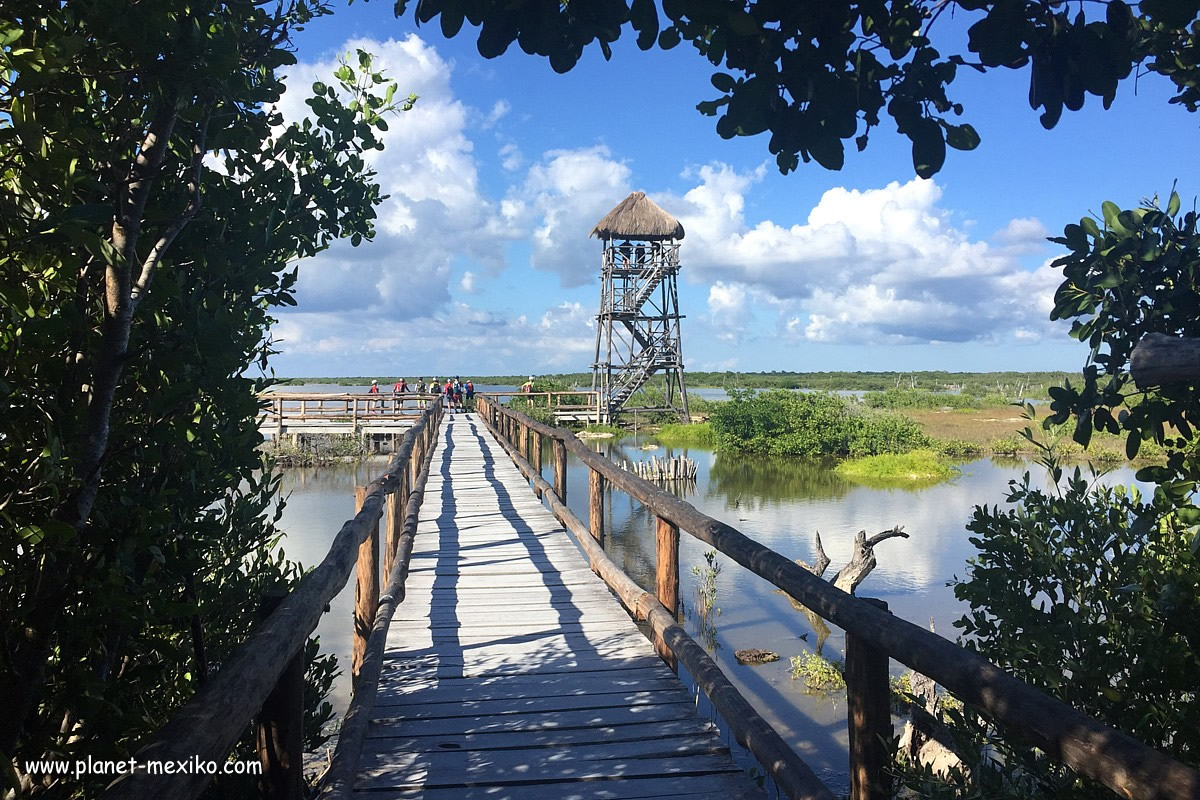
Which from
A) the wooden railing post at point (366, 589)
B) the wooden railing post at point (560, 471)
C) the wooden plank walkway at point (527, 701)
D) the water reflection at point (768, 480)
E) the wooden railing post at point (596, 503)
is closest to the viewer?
the wooden plank walkway at point (527, 701)

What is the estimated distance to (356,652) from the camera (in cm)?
471

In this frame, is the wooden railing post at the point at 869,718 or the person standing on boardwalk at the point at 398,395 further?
the person standing on boardwalk at the point at 398,395

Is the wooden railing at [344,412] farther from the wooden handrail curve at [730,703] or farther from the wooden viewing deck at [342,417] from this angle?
the wooden handrail curve at [730,703]

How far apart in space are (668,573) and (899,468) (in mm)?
21499

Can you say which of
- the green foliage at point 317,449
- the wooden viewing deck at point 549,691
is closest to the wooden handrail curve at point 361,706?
the wooden viewing deck at point 549,691

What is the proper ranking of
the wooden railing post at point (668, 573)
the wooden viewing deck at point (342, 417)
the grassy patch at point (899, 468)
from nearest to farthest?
1. the wooden railing post at point (668, 573)
2. the grassy patch at point (899, 468)
3. the wooden viewing deck at point (342, 417)

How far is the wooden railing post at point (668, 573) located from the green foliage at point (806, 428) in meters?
24.5

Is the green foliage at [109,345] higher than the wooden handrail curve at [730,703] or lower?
higher

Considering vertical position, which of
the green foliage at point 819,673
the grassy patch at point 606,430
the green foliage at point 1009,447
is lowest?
the green foliage at point 819,673

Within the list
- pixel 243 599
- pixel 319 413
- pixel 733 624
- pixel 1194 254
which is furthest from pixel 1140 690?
pixel 319 413

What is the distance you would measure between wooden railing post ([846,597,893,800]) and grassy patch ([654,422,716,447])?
97.8ft

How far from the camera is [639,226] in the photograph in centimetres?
3225

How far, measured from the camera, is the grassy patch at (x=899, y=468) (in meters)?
23.2

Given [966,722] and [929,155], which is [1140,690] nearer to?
[966,722]
